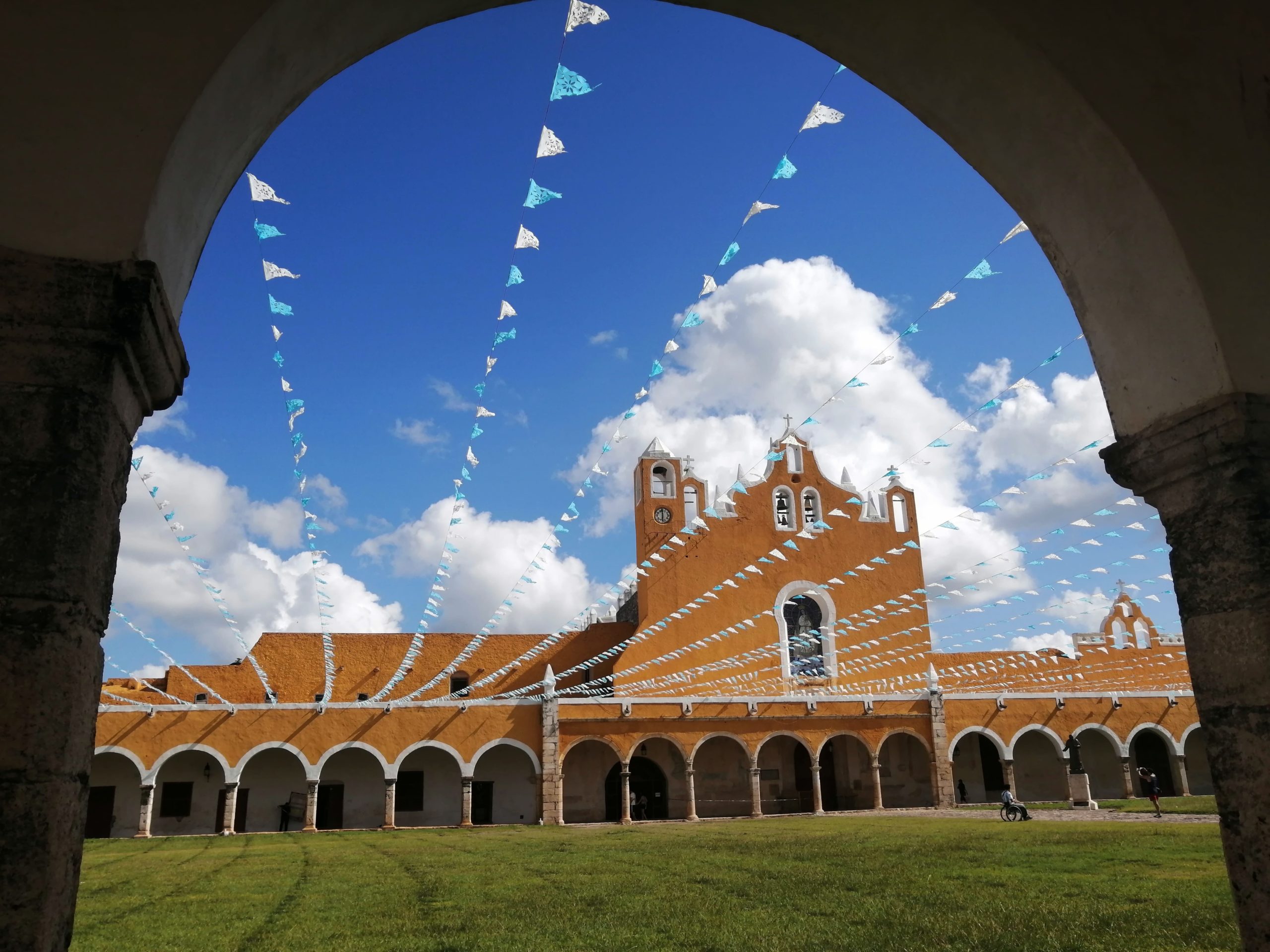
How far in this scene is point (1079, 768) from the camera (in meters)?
19.4

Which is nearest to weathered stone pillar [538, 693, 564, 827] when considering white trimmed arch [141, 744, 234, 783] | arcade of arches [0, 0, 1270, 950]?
white trimmed arch [141, 744, 234, 783]

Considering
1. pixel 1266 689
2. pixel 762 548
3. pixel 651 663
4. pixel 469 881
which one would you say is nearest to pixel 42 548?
pixel 1266 689

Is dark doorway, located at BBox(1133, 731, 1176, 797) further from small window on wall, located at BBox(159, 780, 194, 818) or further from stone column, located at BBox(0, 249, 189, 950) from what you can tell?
stone column, located at BBox(0, 249, 189, 950)

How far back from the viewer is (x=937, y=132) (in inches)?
129

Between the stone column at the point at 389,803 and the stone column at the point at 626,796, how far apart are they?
4736 mm

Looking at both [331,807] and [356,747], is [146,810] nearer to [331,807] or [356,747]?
[331,807]

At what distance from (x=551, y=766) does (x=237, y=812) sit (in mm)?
6861

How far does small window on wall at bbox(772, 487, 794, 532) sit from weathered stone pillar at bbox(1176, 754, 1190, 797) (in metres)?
10.8

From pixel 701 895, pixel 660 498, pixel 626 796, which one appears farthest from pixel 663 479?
pixel 701 895

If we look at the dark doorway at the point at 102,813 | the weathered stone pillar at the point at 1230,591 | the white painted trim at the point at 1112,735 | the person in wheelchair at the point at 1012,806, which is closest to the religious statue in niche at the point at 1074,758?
the white painted trim at the point at 1112,735

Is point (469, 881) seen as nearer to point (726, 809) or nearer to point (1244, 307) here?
point (1244, 307)

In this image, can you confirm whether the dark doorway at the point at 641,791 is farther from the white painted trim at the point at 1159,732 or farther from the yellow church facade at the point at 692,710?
the white painted trim at the point at 1159,732

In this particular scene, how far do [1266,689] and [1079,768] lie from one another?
1922cm

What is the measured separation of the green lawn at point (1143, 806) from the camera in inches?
653
